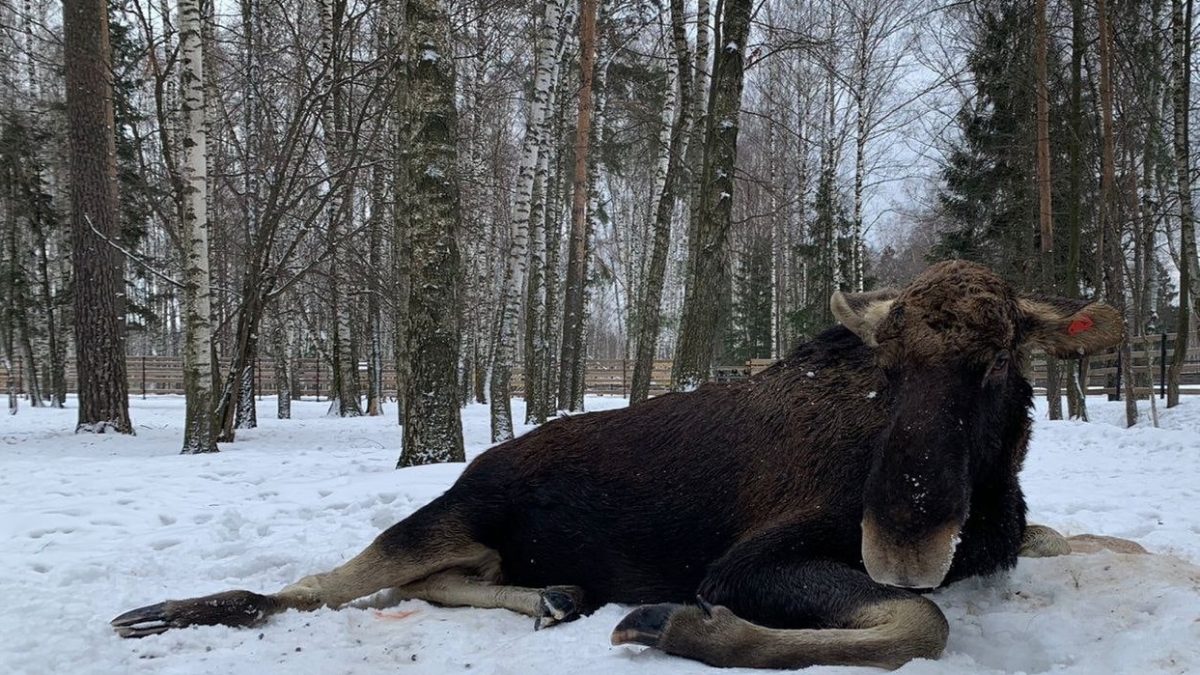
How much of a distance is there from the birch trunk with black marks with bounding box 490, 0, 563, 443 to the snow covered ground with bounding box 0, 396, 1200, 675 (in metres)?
5.71

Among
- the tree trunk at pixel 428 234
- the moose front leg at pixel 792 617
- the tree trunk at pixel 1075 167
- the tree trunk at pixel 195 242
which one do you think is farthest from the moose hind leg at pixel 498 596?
the tree trunk at pixel 1075 167

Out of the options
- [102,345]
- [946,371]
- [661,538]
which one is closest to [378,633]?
[661,538]

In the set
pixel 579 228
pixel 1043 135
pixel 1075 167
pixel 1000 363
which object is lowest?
pixel 1000 363

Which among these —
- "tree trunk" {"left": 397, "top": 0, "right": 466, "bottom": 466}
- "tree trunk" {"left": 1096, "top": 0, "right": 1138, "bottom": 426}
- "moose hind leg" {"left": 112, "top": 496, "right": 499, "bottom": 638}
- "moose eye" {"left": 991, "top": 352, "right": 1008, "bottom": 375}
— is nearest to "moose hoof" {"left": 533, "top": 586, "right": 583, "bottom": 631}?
"moose hind leg" {"left": 112, "top": 496, "right": 499, "bottom": 638}

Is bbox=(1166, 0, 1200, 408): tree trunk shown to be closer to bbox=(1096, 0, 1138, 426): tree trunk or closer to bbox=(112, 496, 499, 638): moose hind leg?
bbox=(1096, 0, 1138, 426): tree trunk

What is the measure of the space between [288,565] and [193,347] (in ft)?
22.9

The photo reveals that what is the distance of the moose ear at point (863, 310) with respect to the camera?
302cm

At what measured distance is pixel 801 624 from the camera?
2.64 metres

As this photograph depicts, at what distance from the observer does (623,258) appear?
37.8 metres

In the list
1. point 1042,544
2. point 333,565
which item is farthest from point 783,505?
point 333,565

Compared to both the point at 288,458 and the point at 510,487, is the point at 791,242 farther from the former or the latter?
the point at 510,487

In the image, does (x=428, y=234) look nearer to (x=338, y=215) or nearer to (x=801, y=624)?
(x=801, y=624)

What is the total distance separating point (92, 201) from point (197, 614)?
11.9 m

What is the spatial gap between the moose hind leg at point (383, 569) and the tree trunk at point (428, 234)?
3.99 meters
